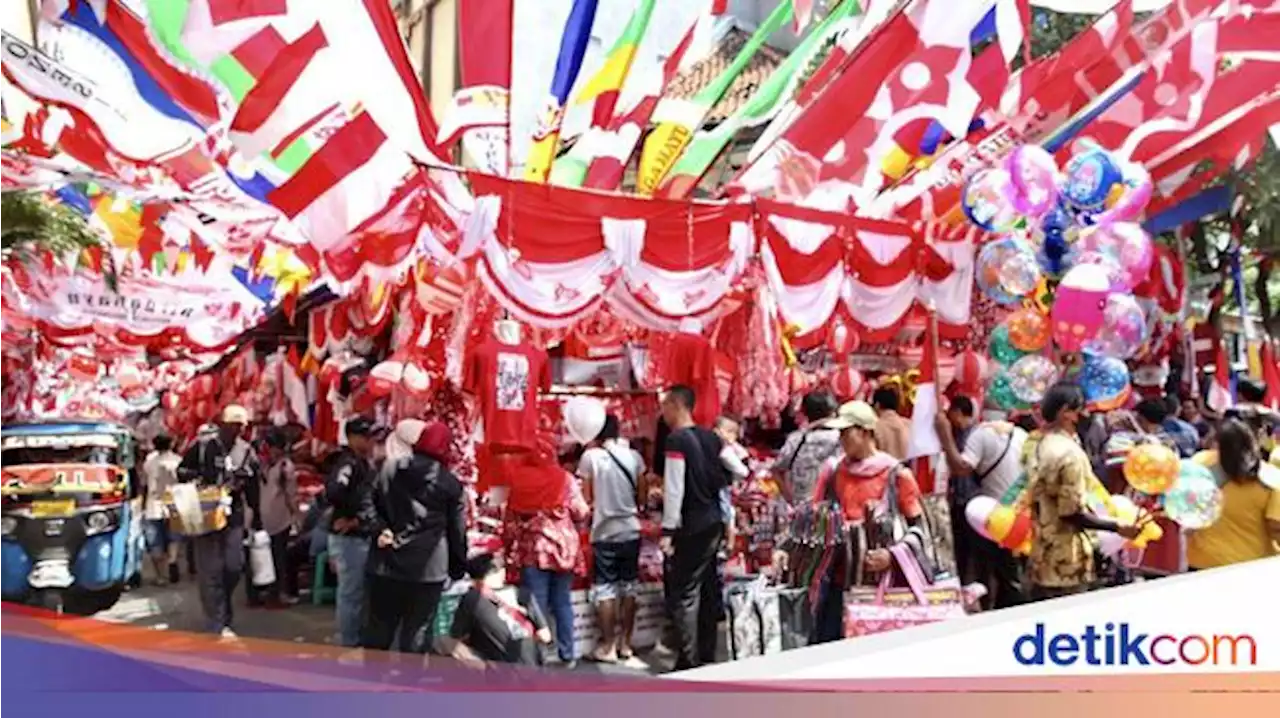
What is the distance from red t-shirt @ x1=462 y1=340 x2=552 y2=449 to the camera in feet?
25.6

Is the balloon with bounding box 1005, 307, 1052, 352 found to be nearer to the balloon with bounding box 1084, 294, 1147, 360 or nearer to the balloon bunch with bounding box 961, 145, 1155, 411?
the balloon bunch with bounding box 961, 145, 1155, 411

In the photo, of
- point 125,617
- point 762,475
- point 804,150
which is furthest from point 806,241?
point 125,617

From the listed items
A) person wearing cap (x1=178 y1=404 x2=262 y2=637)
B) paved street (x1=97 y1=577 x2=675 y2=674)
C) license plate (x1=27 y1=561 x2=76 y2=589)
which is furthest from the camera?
license plate (x1=27 y1=561 x2=76 y2=589)

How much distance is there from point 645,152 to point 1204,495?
520cm

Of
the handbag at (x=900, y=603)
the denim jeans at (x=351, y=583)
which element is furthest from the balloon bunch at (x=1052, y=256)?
the denim jeans at (x=351, y=583)

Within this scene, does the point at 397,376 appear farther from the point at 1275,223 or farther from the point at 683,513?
the point at 1275,223

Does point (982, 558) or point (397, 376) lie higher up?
point (397, 376)

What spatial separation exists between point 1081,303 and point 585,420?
3.42 meters

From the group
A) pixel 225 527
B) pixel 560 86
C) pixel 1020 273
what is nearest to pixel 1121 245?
pixel 1020 273

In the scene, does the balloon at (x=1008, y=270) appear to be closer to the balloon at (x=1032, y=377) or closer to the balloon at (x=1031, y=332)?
the balloon at (x=1031, y=332)

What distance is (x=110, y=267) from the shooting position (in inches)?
496

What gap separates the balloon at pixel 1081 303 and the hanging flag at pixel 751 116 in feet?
10.6

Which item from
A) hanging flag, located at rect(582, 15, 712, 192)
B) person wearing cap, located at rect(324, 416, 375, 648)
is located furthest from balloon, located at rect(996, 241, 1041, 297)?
person wearing cap, located at rect(324, 416, 375, 648)

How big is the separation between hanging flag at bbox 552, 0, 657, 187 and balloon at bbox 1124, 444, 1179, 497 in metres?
4.49
